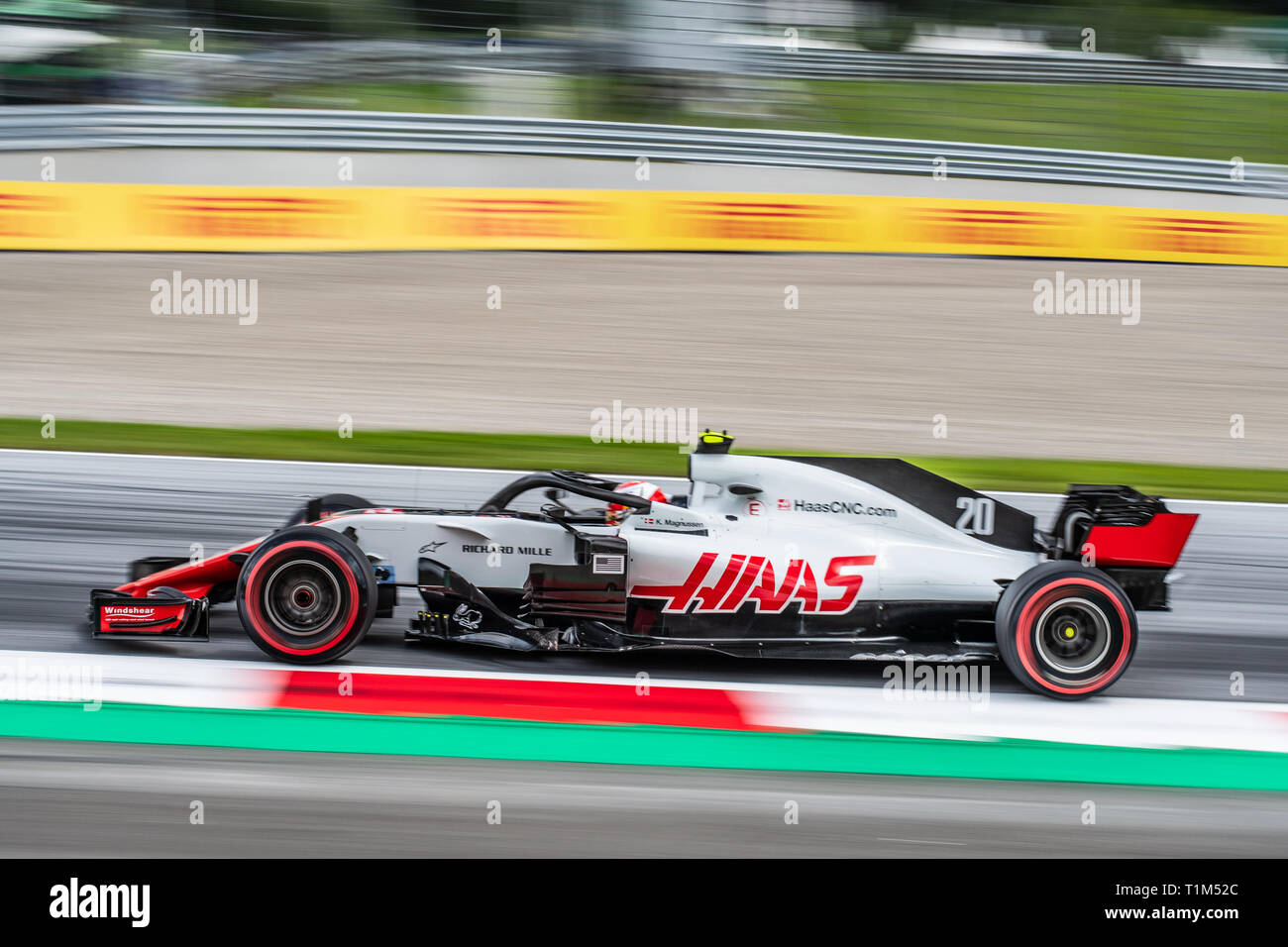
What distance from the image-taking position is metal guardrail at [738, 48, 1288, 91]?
14875mm

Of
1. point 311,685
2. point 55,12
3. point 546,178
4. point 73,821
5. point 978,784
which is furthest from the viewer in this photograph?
point 55,12

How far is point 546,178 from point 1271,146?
29.3 feet

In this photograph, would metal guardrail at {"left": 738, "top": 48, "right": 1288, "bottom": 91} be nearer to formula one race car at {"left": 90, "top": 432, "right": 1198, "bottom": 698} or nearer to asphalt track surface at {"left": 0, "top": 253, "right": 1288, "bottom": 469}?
asphalt track surface at {"left": 0, "top": 253, "right": 1288, "bottom": 469}

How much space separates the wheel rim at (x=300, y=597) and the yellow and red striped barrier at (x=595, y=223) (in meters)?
7.81

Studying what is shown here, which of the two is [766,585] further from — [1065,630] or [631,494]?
[1065,630]

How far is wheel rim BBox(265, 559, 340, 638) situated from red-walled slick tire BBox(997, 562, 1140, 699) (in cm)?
288

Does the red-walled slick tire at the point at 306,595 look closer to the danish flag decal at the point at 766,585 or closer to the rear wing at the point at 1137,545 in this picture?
the danish flag decal at the point at 766,585

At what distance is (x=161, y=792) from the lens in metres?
4.22

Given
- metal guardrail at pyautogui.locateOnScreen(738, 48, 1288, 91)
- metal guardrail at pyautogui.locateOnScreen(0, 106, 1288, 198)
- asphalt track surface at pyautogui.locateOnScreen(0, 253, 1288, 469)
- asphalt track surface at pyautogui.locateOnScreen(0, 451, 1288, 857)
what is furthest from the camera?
metal guardrail at pyautogui.locateOnScreen(738, 48, 1288, 91)

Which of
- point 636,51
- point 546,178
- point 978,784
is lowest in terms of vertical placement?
point 978,784

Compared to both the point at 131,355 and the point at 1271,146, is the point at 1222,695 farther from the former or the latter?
the point at 1271,146

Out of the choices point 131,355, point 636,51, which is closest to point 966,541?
point 131,355

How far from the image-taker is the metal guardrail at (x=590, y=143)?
41.7ft

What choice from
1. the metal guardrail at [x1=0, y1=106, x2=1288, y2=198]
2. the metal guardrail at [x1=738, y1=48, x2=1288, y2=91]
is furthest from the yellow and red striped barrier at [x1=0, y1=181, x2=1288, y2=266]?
the metal guardrail at [x1=738, y1=48, x2=1288, y2=91]
